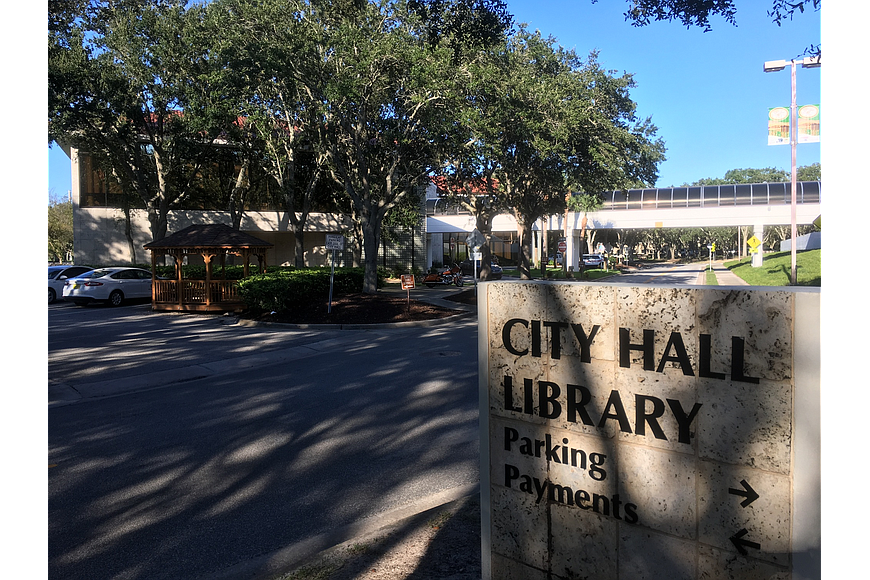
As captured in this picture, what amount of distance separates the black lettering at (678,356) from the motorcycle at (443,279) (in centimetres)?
3503

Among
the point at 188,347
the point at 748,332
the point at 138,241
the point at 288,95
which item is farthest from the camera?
the point at 138,241

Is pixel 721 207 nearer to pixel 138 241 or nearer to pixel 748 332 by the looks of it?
pixel 138 241

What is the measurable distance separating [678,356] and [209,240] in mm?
23184

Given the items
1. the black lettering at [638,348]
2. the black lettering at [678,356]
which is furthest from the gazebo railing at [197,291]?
the black lettering at [678,356]

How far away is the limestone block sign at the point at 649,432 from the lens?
2520 mm

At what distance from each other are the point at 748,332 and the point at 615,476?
0.94m

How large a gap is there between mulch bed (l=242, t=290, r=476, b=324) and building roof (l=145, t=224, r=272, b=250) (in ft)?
13.0

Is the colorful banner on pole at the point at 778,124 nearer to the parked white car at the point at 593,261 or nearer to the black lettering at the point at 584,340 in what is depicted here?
the black lettering at the point at 584,340

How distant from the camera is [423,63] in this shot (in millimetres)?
18766

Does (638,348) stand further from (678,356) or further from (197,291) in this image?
(197,291)

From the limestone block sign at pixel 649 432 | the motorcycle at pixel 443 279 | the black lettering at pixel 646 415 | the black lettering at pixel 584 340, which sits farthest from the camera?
the motorcycle at pixel 443 279

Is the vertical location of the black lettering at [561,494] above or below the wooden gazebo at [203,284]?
below
